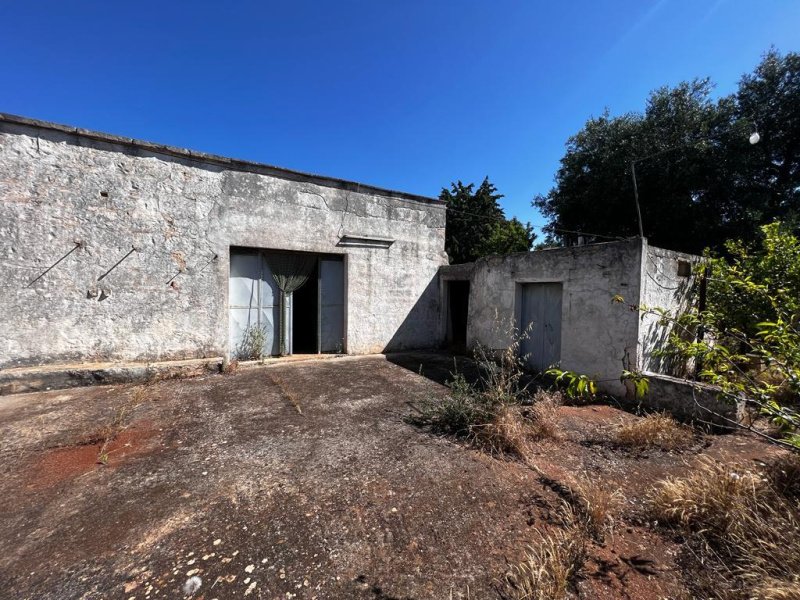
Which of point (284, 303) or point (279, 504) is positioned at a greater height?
point (284, 303)

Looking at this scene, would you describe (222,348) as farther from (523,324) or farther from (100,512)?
(523,324)

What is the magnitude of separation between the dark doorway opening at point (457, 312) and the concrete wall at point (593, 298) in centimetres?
233

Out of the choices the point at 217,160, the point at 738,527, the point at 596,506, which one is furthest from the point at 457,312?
the point at 738,527

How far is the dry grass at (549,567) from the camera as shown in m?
1.65

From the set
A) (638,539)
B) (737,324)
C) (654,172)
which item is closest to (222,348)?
(638,539)

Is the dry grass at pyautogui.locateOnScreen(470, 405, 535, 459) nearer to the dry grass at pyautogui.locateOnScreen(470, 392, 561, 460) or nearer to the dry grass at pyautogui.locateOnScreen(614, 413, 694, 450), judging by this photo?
the dry grass at pyautogui.locateOnScreen(470, 392, 561, 460)

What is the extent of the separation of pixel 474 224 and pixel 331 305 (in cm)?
1319

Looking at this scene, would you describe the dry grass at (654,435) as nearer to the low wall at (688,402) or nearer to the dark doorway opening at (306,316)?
the low wall at (688,402)

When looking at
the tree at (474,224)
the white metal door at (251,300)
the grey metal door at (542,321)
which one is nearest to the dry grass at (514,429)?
the grey metal door at (542,321)

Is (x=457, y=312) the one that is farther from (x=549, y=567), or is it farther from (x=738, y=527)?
(x=549, y=567)

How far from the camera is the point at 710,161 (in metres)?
11.8

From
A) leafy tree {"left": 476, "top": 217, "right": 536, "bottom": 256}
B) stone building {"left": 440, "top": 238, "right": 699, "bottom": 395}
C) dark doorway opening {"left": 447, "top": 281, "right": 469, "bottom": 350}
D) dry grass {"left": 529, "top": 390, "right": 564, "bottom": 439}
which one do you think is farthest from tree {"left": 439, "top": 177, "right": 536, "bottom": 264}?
dry grass {"left": 529, "top": 390, "right": 564, "bottom": 439}

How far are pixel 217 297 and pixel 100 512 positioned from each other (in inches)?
170

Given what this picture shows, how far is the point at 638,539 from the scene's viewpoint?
2.15 metres
